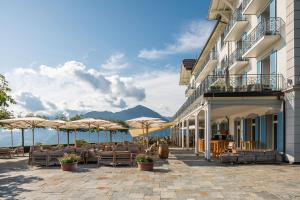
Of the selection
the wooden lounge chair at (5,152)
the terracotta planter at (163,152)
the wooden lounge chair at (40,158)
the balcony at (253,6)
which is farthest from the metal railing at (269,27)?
the wooden lounge chair at (5,152)

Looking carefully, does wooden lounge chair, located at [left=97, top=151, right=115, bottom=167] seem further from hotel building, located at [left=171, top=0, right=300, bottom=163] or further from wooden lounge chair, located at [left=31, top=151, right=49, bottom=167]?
hotel building, located at [left=171, top=0, right=300, bottom=163]

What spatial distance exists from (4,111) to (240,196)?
21366mm

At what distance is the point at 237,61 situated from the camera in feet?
76.5

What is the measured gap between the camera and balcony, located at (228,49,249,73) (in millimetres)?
23031

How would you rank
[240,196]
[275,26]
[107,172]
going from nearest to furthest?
[240,196]
[107,172]
[275,26]

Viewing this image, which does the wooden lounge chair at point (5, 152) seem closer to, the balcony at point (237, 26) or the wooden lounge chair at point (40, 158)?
the wooden lounge chair at point (40, 158)

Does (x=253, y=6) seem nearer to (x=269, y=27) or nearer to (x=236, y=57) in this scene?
(x=269, y=27)

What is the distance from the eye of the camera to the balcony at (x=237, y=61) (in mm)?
23031

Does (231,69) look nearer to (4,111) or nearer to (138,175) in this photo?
(138,175)

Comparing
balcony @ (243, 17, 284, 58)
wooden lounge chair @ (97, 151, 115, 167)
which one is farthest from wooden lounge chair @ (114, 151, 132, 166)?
balcony @ (243, 17, 284, 58)

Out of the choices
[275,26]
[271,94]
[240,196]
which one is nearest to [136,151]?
[271,94]

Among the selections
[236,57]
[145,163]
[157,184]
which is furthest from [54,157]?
[236,57]

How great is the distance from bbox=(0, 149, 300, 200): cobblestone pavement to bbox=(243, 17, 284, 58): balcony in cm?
680

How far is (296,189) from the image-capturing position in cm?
986
